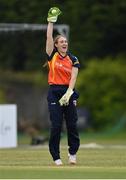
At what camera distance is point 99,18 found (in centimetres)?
4844

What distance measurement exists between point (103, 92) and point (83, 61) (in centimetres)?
397

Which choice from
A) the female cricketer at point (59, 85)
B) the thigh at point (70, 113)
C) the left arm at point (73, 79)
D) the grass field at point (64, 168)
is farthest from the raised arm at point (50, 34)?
the grass field at point (64, 168)

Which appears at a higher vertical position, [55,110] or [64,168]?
[55,110]

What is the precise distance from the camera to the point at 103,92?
46781 mm

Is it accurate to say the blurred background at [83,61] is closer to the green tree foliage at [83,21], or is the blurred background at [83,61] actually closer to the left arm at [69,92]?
the green tree foliage at [83,21]

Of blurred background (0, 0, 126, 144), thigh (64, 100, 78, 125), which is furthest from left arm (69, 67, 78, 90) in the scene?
blurred background (0, 0, 126, 144)

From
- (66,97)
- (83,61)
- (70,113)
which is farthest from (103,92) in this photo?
(66,97)

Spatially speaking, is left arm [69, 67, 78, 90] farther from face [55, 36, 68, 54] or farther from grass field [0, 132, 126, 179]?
grass field [0, 132, 126, 179]

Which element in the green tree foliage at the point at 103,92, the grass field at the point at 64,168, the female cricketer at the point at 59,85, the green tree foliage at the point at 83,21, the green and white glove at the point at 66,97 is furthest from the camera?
the green tree foliage at the point at 103,92

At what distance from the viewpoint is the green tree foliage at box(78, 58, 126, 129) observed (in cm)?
4656

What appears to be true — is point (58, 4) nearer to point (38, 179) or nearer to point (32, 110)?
point (32, 110)

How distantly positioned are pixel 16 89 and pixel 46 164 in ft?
120

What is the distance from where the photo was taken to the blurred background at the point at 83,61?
151 feet

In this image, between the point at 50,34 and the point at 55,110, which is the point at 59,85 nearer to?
the point at 55,110
